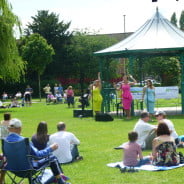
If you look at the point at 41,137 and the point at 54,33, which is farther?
the point at 54,33

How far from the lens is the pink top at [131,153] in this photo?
977 cm

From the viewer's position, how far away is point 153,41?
2384 centimetres

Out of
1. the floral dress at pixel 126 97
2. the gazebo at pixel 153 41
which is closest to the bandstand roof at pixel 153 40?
the gazebo at pixel 153 41

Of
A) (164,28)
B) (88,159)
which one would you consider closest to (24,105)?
(164,28)

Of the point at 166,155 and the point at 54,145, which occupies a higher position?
the point at 54,145

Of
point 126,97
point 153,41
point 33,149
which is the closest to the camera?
point 33,149

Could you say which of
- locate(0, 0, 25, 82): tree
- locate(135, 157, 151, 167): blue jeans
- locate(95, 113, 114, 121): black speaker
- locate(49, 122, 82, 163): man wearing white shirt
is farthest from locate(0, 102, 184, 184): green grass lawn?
locate(0, 0, 25, 82): tree

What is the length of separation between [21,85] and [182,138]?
47.0m

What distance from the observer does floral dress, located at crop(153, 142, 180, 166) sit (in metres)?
9.80

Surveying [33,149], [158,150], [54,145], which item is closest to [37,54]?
[158,150]

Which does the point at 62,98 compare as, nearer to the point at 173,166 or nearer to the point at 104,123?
the point at 104,123

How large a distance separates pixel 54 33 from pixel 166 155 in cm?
5540

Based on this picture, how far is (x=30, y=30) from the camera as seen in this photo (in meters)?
65.9

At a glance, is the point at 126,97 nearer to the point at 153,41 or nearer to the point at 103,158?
the point at 153,41
